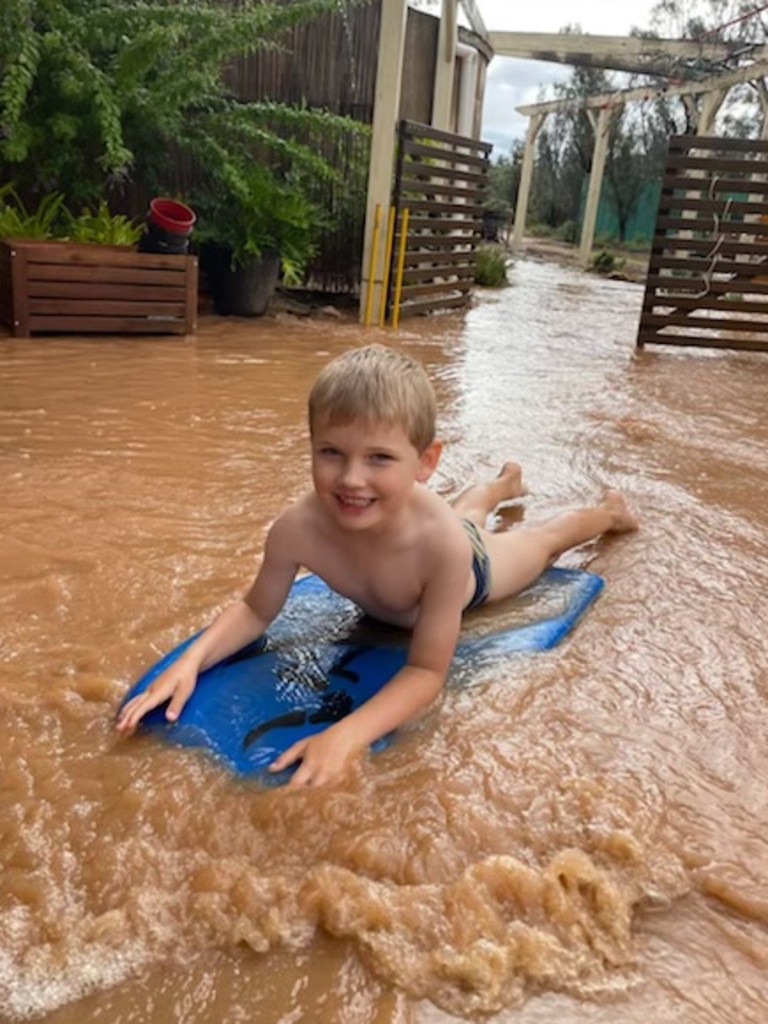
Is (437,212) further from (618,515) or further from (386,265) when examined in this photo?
(618,515)

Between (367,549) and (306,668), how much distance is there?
0.32 metres

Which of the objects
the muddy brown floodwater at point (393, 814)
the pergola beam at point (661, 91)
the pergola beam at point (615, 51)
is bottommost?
the muddy brown floodwater at point (393, 814)

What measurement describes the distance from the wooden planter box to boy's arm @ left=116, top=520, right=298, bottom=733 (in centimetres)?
493

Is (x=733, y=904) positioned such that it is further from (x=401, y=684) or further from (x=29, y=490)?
(x=29, y=490)

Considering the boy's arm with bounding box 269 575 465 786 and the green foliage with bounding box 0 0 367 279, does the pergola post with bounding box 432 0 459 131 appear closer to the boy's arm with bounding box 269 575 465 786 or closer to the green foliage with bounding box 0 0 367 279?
the green foliage with bounding box 0 0 367 279

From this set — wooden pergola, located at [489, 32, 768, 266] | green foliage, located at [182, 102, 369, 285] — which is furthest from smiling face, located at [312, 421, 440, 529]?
wooden pergola, located at [489, 32, 768, 266]

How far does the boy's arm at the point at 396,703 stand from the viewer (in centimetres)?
171

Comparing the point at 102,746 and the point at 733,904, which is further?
the point at 102,746

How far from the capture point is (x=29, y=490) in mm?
3240

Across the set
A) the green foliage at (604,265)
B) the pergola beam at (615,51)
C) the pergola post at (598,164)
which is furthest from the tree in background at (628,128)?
the green foliage at (604,265)

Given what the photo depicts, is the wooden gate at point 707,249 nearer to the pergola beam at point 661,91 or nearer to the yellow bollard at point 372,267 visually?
the yellow bollard at point 372,267

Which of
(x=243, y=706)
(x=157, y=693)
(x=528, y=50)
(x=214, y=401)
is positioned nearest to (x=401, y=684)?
(x=243, y=706)

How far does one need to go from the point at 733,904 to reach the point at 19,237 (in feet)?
21.0

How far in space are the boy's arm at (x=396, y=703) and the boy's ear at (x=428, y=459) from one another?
230 millimetres
